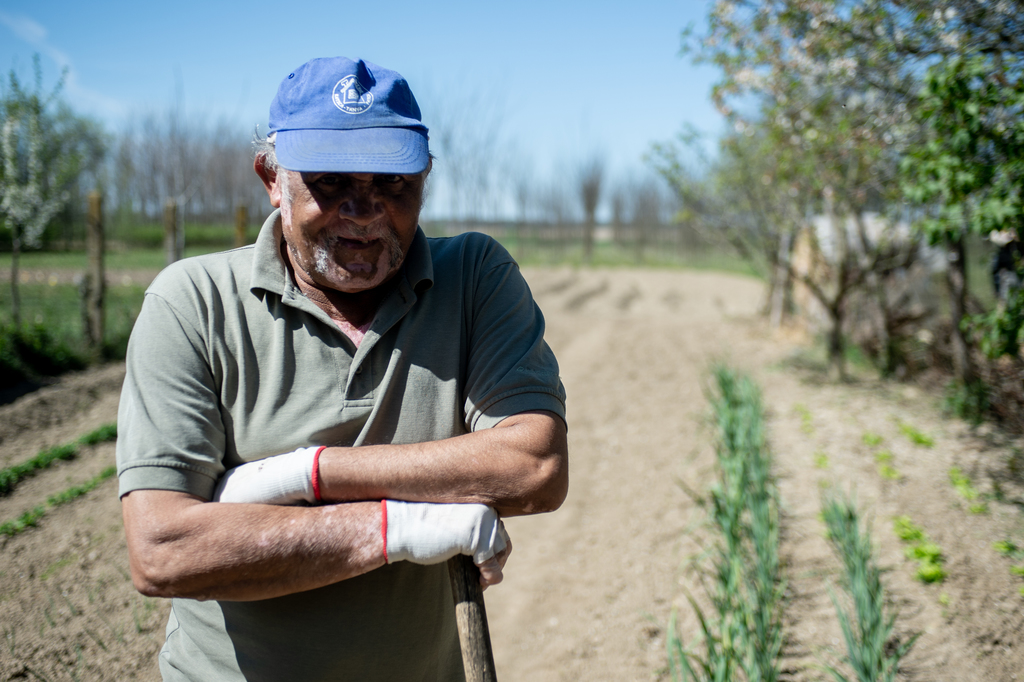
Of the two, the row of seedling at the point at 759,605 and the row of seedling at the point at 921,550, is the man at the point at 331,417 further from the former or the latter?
the row of seedling at the point at 921,550

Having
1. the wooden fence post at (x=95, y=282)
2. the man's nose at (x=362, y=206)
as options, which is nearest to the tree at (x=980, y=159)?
the man's nose at (x=362, y=206)

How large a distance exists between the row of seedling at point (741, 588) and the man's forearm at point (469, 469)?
1169mm

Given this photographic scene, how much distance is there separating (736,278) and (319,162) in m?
24.5

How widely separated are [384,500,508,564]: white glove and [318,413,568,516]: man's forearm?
32 millimetres

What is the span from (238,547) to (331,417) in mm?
274

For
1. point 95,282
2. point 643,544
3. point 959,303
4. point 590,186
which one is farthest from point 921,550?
point 590,186

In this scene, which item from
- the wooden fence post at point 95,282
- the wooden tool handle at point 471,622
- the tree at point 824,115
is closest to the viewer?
the wooden tool handle at point 471,622

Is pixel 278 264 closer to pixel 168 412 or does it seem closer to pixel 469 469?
pixel 168 412

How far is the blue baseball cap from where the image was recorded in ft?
4.04

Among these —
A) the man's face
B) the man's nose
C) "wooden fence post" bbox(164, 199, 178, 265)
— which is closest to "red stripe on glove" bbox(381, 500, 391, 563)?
the man's face

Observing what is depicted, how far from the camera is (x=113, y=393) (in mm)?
5461

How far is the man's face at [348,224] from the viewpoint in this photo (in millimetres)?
1277

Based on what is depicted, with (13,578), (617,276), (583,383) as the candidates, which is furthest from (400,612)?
(617,276)

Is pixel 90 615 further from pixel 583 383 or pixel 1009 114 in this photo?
pixel 583 383
